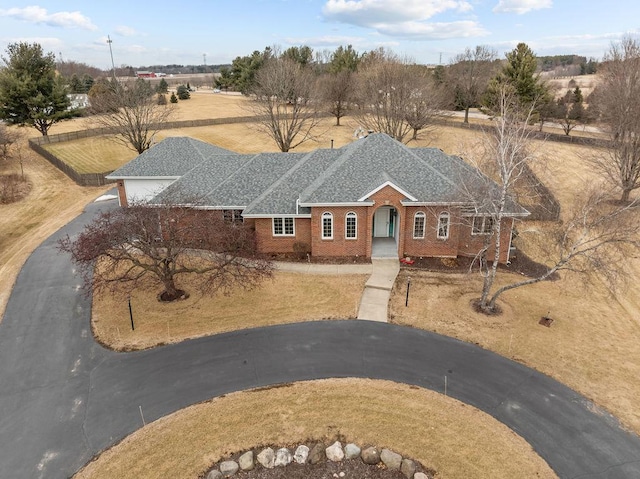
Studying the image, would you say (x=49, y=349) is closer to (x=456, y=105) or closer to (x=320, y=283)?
(x=320, y=283)

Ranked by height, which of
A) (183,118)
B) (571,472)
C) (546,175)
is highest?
(183,118)

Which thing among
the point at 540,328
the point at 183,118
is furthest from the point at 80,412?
the point at 183,118

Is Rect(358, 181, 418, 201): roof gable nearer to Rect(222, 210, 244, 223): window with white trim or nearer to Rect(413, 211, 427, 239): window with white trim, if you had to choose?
Rect(413, 211, 427, 239): window with white trim

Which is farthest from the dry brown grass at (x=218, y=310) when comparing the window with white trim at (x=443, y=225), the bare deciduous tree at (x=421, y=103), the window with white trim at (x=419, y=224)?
the bare deciduous tree at (x=421, y=103)

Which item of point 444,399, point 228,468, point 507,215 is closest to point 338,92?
point 507,215

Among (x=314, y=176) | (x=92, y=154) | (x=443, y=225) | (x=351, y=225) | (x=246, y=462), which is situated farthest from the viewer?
(x=92, y=154)

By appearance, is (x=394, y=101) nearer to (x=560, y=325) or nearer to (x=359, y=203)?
(x=359, y=203)

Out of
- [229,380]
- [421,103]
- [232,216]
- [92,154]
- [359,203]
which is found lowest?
[229,380]
